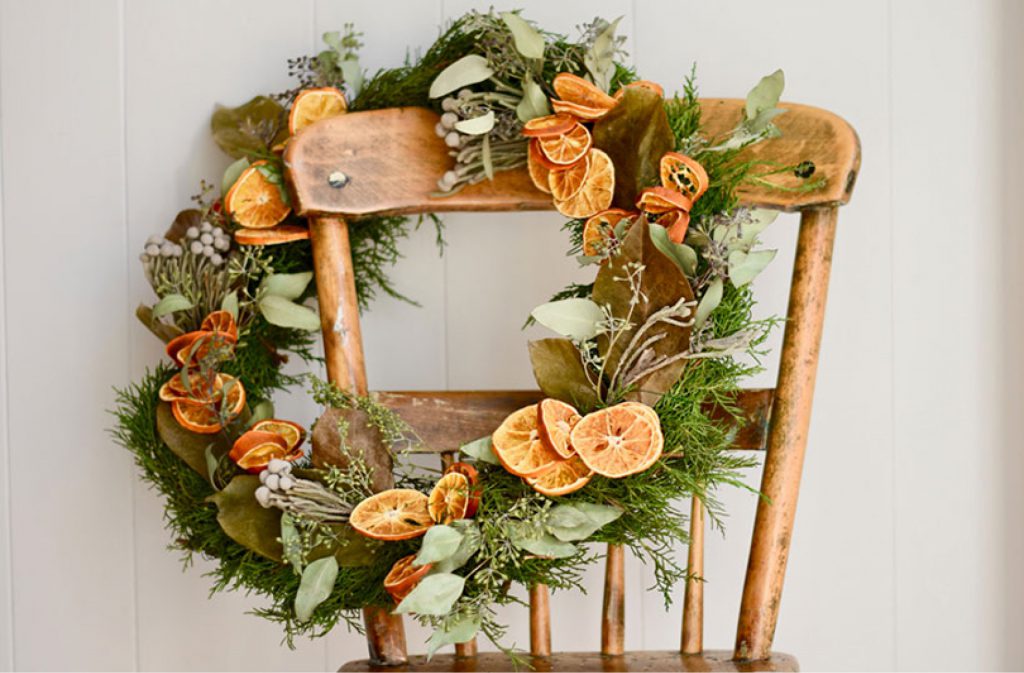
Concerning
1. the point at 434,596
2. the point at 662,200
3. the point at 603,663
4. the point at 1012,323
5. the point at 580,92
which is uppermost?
the point at 580,92

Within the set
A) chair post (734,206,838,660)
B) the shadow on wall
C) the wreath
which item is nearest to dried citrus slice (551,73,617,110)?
the wreath

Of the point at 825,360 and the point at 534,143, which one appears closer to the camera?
the point at 534,143

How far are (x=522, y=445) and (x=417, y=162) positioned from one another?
290 millimetres

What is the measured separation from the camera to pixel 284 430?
892 mm

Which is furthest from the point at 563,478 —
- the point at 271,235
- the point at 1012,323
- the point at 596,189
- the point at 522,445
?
the point at 1012,323

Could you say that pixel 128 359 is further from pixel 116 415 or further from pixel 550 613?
pixel 550 613

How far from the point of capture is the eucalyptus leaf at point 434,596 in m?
0.76

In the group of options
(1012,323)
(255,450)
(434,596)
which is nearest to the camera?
(434,596)

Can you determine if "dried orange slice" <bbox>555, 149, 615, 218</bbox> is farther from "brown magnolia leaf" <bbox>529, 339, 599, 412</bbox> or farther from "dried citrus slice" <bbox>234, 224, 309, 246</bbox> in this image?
"dried citrus slice" <bbox>234, 224, 309, 246</bbox>

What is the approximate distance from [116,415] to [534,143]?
526 millimetres

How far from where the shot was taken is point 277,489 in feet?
2.74

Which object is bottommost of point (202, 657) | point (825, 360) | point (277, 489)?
point (202, 657)

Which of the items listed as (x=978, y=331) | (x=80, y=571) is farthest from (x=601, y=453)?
(x=80, y=571)

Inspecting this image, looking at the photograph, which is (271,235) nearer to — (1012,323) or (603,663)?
(603,663)
